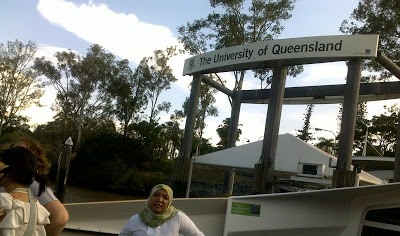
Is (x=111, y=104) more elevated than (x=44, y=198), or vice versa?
(x=111, y=104)

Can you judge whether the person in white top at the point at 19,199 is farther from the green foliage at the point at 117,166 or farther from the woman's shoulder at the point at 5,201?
the green foliage at the point at 117,166

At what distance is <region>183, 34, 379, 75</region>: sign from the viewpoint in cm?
1446

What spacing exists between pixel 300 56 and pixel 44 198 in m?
13.8

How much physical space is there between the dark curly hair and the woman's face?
966mm

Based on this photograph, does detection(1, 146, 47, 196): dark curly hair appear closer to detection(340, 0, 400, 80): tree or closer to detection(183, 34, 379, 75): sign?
detection(183, 34, 379, 75): sign

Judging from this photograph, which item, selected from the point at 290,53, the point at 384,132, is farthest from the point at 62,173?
the point at 384,132

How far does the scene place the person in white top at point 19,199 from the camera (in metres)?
2.33

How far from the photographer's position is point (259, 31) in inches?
1153

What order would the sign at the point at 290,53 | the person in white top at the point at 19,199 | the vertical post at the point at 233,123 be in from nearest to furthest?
the person in white top at the point at 19,199 → the sign at the point at 290,53 → the vertical post at the point at 233,123

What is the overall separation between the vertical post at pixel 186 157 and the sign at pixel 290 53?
37.0 inches

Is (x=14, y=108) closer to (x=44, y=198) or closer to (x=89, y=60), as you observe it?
(x=89, y=60)

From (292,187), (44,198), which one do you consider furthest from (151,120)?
(44,198)

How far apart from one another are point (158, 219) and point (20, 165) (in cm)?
112

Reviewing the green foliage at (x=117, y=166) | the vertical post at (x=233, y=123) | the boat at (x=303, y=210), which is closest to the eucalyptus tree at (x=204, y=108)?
the green foliage at (x=117, y=166)
